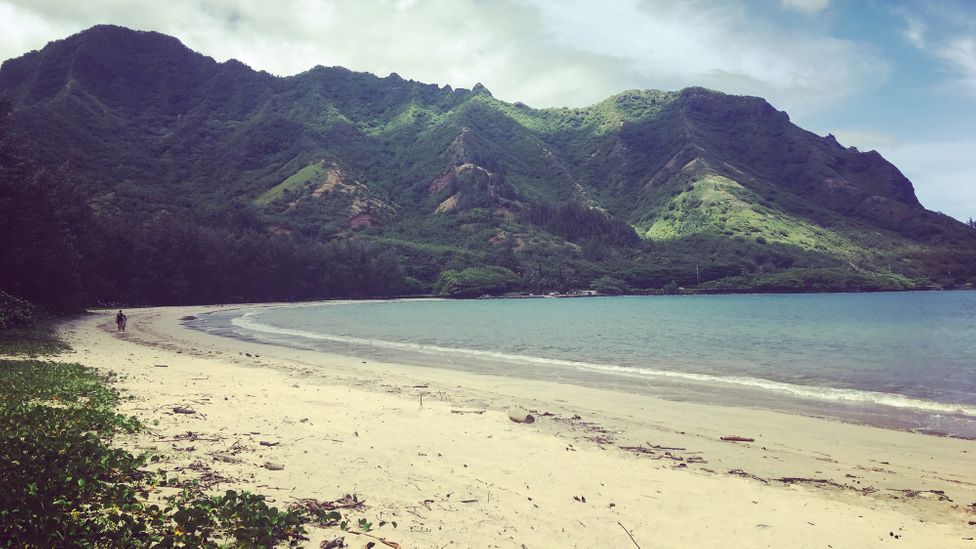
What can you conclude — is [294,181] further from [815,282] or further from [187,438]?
[187,438]

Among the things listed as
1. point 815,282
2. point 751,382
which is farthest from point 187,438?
point 815,282

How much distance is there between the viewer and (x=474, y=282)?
139 metres

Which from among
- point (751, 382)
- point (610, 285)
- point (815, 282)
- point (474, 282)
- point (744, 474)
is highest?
point (815, 282)

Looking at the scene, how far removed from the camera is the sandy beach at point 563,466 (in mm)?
6645

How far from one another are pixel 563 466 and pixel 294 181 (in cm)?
17147

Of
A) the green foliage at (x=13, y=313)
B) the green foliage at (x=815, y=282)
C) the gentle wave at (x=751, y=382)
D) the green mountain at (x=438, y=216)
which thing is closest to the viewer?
the gentle wave at (x=751, y=382)

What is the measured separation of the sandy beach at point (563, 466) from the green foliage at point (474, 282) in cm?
12042

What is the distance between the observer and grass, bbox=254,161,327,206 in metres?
160

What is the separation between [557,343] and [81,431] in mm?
29788

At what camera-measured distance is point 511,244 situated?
165750mm

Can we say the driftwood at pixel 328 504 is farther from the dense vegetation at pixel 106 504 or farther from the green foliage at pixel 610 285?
the green foliage at pixel 610 285

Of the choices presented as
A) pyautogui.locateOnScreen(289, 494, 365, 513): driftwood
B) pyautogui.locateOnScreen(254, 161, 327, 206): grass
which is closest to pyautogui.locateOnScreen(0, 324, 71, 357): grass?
pyautogui.locateOnScreen(289, 494, 365, 513): driftwood

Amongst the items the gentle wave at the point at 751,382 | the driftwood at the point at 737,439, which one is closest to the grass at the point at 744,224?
the gentle wave at the point at 751,382

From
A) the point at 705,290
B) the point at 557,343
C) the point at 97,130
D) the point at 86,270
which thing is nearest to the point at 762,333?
the point at 557,343
